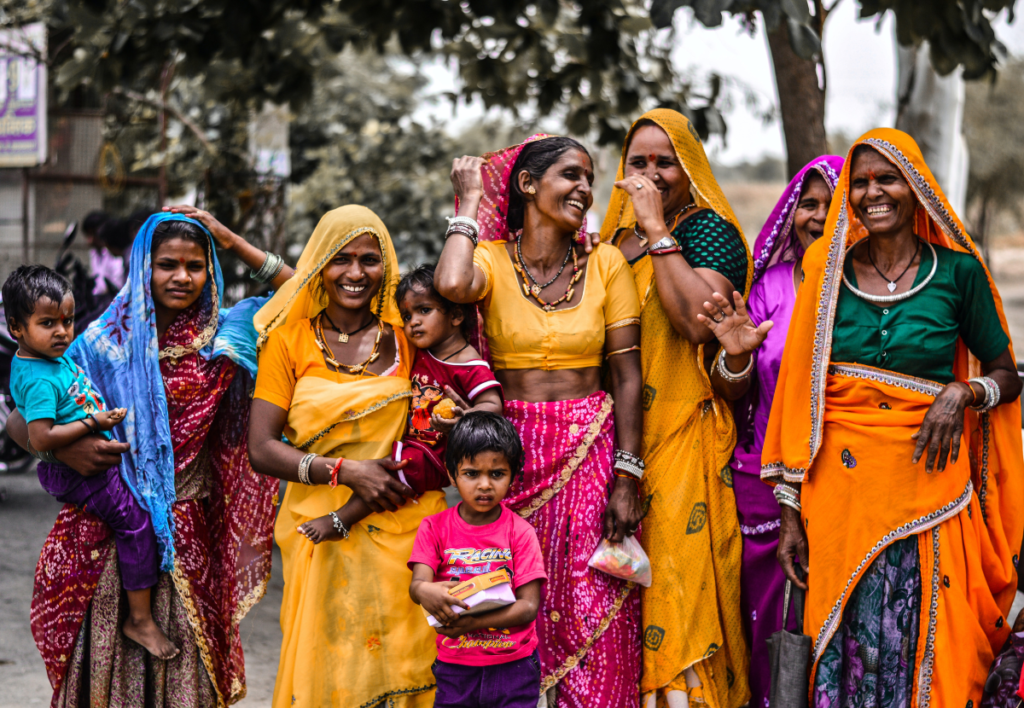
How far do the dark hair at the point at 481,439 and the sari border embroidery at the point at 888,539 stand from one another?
1017mm

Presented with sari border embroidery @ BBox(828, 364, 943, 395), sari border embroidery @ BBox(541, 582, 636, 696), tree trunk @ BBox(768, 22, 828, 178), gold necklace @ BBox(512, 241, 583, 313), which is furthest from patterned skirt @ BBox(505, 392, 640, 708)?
tree trunk @ BBox(768, 22, 828, 178)

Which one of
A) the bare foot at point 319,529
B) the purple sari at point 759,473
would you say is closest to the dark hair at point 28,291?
the bare foot at point 319,529

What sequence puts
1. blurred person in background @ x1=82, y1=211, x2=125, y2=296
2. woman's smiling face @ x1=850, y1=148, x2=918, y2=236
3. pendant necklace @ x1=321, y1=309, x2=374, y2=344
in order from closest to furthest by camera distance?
woman's smiling face @ x1=850, y1=148, x2=918, y2=236, pendant necklace @ x1=321, y1=309, x2=374, y2=344, blurred person in background @ x1=82, y1=211, x2=125, y2=296

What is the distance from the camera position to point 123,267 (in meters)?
7.01

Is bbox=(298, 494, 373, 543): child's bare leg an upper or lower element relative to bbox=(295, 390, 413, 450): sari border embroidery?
lower

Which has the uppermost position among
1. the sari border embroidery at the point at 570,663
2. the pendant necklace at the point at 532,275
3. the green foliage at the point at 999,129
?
the green foliage at the point at 999,129

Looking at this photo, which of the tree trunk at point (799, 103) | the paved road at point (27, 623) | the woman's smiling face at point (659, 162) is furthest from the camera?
the tree trunk at point (799, 103)

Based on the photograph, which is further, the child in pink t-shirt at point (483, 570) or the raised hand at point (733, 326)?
the raised hand at point (733, 326)

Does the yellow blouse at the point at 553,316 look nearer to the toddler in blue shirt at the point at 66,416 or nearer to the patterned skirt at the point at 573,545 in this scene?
the patterned skirt at the point at 573,545

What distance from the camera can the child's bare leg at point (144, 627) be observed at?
9.82 feet

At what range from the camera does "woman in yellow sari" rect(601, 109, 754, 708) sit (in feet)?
9.62

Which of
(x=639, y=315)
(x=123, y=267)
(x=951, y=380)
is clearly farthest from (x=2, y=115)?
(x=951, y=380)

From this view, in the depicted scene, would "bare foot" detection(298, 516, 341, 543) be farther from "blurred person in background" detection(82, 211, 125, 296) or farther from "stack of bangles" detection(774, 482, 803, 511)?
"blurred person in background" detection(82, 211, 125, 296)

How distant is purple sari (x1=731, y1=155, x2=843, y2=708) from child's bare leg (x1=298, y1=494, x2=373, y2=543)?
126cm
